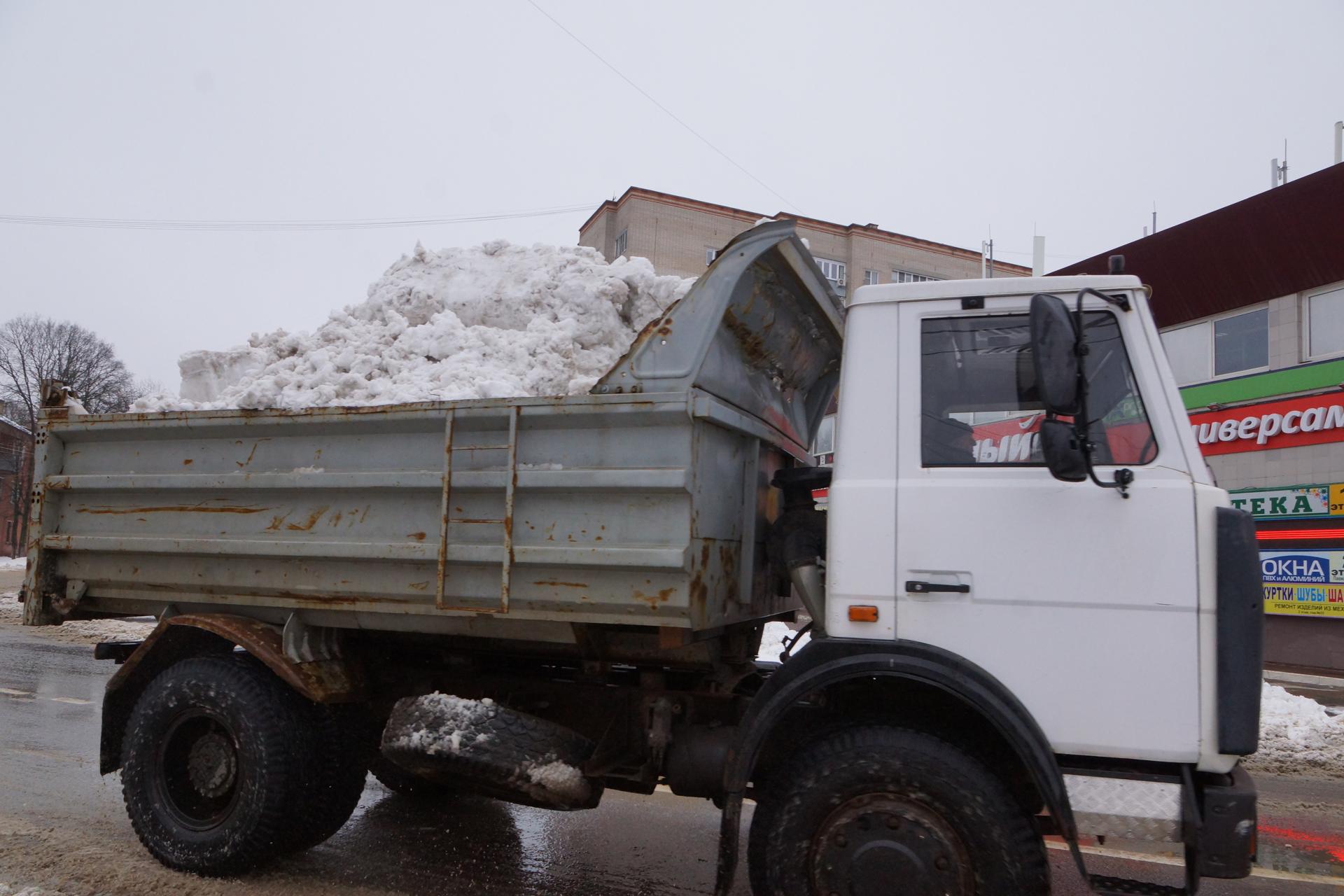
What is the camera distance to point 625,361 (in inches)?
141

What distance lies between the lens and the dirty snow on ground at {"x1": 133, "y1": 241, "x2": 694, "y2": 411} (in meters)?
4.73

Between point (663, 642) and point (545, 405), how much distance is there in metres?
1.06

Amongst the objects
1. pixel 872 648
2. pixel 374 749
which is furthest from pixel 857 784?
pixel 374 749

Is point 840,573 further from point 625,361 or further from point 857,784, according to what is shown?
point 625,361

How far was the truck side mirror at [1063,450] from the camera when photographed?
2871 mm

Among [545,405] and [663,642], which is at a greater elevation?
[545,405]

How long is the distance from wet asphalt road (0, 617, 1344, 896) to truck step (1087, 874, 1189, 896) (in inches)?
57.7

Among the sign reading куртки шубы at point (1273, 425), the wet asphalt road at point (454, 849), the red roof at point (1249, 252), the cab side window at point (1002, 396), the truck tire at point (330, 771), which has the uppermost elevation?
the red roof at point (1249, 252)

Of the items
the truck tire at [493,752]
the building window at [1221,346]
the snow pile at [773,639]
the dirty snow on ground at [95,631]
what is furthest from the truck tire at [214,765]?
the building window at [1221,346]

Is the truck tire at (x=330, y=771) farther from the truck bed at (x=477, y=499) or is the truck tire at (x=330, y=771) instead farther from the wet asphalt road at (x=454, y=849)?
the truck bed at (x=477, y=499)

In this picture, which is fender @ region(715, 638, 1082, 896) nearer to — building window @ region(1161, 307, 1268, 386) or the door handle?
the door handle

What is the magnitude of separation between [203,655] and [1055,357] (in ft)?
13.1

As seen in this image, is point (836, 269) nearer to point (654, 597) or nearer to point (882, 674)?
point (654, 597)

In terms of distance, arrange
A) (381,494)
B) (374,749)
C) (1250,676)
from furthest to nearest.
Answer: (374,749)
(381,494)
(1250,676)
